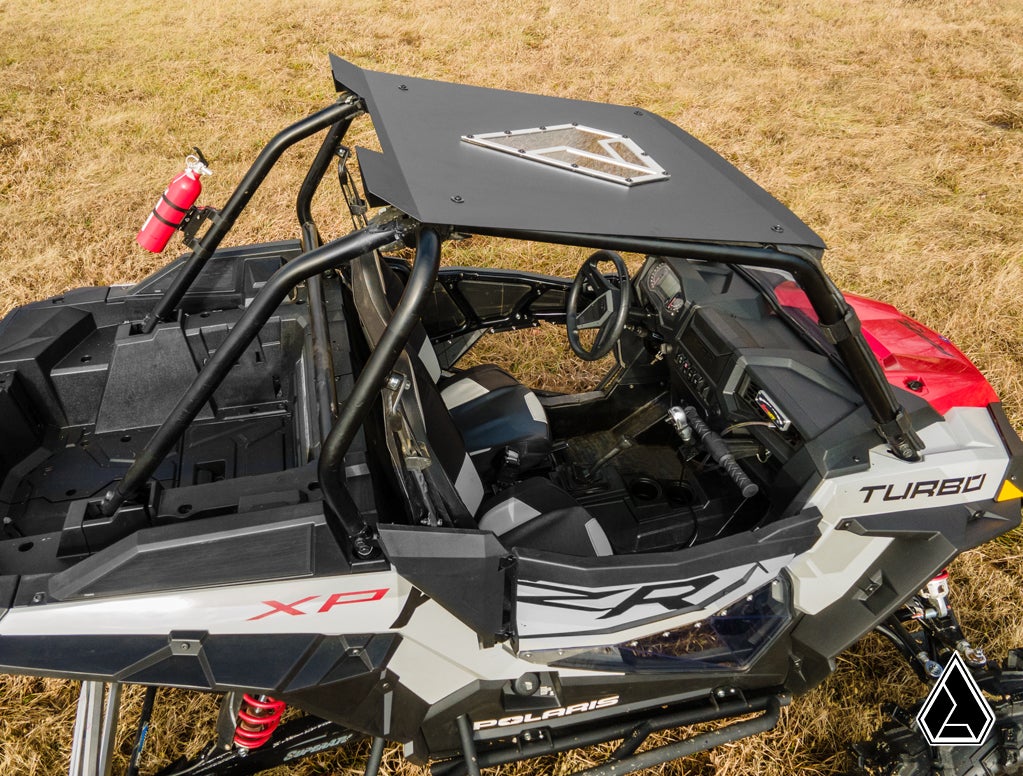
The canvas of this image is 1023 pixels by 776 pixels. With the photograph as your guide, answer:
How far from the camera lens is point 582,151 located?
178 centimetres

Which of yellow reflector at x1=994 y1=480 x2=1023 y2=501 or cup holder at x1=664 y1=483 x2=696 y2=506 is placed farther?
cup holder at x1=664 y1=483 x2=696 y2=506

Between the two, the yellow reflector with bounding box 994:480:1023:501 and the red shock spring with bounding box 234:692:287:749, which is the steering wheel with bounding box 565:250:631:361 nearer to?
the yellow reflector with bounding box 994:480:1023:501

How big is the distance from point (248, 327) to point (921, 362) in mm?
→ 1812

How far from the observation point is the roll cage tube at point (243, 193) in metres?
2.07

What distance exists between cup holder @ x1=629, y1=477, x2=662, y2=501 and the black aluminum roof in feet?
4.03

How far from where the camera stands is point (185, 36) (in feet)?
25.0

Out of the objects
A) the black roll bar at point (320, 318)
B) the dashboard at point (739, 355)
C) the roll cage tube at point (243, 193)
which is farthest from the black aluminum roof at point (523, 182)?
the dashboard at point (739, 355)

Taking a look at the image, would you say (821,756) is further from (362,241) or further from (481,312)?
(362,241)

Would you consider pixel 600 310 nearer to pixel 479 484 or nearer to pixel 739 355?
pixel 739 355

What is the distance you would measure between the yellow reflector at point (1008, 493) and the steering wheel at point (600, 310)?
3.74ft

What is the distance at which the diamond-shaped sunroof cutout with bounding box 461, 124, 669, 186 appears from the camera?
5.53 feet

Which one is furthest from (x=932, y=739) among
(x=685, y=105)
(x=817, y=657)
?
(x=685, y=105)

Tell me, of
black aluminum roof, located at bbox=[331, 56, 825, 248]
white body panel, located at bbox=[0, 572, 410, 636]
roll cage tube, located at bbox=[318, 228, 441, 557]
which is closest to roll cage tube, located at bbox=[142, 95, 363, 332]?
black aluminum roof, located at bbox=[331, 56, 825, 248]

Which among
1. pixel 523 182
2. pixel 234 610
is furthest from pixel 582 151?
pixel 234 610
